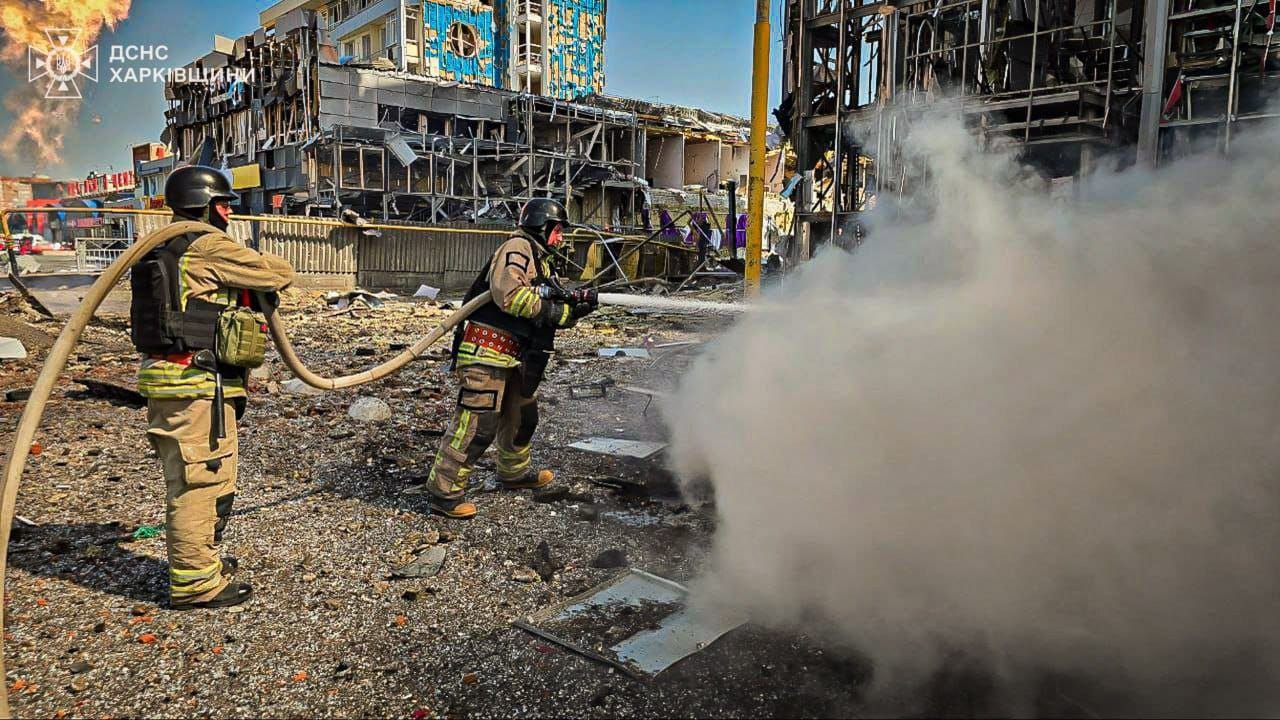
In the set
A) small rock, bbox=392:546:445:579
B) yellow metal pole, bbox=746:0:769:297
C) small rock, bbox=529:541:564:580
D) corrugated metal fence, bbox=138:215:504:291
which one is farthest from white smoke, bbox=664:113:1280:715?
corrugated metal fence, bbox=138:215:504:291

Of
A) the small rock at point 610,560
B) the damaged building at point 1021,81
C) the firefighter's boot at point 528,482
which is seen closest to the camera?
the small rock at point 610,560

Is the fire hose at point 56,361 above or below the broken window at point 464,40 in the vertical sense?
below

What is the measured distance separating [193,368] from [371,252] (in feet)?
50.0

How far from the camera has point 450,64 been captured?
33219 mm

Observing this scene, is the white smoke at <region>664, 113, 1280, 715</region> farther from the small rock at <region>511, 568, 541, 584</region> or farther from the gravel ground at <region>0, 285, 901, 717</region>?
the small rock at <region>511, 568, 541, 584</region>

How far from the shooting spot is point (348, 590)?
11.1ft

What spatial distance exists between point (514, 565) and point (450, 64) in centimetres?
3325

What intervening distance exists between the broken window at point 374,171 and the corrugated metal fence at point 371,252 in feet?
21.5

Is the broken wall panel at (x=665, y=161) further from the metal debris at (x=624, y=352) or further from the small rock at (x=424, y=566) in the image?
the small rock at (x=424, y=566)

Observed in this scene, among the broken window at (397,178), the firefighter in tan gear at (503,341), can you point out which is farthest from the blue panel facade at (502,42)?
the firefighter in tan gear at (503,341)

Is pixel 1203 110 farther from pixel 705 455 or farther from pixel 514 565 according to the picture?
pixel 514 565

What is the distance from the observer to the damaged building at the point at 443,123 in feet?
81.1

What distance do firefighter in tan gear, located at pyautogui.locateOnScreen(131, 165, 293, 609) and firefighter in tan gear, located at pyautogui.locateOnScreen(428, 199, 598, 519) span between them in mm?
1146

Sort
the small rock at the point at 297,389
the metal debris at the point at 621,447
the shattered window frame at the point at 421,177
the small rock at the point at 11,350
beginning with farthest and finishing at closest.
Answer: the shattered window frame at the point at 421,177
the small rock at the point at 11,350
the small rock at the point at 297,389
the metal debris at the point at 621,447
